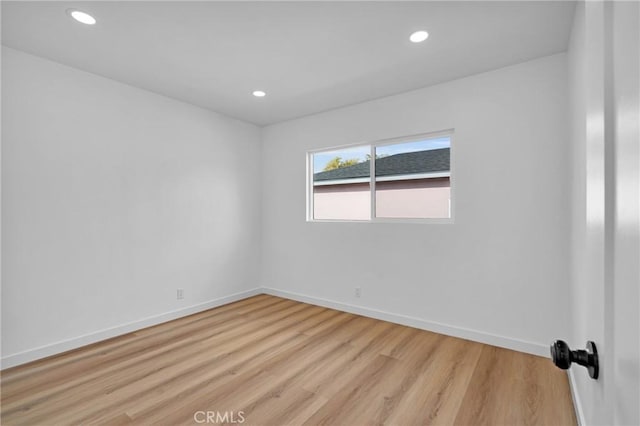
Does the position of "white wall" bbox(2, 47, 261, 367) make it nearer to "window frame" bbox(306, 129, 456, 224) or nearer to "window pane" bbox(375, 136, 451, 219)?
"window frame" bbox(306, 129, 456, 224)

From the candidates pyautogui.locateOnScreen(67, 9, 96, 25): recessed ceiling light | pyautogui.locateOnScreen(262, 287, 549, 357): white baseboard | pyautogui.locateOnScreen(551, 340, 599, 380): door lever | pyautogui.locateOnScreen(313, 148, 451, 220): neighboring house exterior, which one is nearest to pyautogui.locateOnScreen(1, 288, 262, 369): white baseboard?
pyautogui.locateOnScreen(262, 287, 549, 357): white baseboard

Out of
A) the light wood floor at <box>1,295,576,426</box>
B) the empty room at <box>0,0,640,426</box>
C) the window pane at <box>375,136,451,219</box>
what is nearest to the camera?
the light wood floor at <box>1,295,576,426</box>

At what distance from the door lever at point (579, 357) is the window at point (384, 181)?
2.67 metres

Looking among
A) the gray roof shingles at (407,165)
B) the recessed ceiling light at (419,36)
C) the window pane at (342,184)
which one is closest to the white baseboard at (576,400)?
the gray roof shingles at (407,165)

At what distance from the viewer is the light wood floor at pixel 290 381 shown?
5.98 feet

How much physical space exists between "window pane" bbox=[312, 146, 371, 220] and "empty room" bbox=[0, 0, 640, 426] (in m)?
0.04

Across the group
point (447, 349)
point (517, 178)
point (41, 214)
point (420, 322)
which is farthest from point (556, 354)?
point (41, 214)

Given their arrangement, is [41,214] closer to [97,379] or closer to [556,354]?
[97,379]

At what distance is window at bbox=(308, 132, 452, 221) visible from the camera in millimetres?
3244

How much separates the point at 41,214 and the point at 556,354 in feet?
11.6

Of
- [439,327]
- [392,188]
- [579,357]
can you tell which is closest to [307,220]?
[392,188]

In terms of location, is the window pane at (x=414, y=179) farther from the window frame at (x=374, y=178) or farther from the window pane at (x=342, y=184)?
the window pane at (x=342, y=184)

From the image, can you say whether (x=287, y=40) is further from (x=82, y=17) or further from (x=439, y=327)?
(x=439, y=327)

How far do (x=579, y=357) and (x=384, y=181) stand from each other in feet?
10.3
